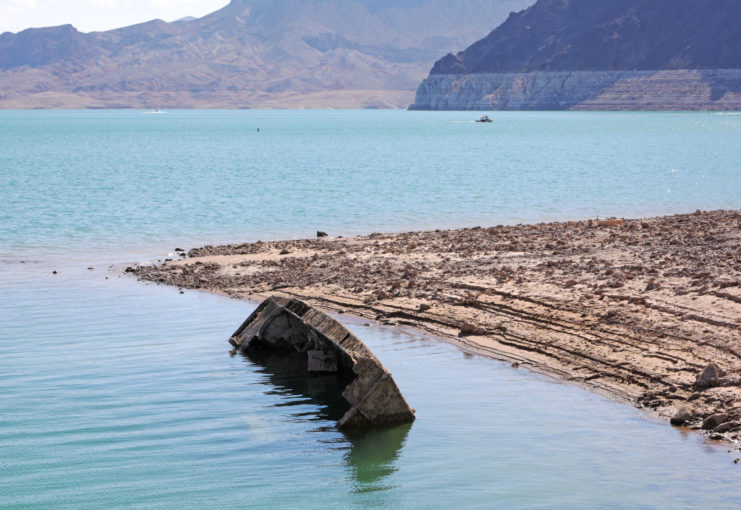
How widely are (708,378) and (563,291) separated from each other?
18.3ft

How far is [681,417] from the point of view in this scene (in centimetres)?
1304

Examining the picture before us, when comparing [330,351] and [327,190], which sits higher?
[330,351]

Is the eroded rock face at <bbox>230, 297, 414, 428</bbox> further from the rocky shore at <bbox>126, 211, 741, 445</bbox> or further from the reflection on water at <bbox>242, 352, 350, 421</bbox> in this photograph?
the rocky shore at <bbox>126, 211, 741, 445</bbox>

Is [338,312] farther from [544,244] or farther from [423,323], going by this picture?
[544,244]

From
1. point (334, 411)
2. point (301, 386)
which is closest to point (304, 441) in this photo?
point (334, 411)

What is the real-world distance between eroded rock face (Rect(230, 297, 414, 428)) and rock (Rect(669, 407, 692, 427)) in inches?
139

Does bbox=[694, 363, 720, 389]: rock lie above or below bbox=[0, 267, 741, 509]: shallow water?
above

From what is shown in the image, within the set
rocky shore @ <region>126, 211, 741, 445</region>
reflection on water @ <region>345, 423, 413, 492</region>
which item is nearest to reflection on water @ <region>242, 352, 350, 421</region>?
reflection on water @ <region>345, 423, 413, 492</region>

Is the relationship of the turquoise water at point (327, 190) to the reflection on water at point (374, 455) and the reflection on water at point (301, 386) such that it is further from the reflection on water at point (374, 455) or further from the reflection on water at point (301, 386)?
the reflection on water at point (374, 455)

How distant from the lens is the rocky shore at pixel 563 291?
14531 mm

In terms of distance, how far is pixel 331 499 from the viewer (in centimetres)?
1161

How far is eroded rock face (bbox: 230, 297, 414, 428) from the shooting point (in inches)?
546

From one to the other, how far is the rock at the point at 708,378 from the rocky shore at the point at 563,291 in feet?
0.04

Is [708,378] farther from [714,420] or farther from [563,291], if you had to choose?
[563,291]
